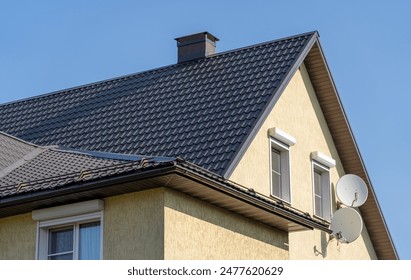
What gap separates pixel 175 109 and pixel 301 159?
292 centimetres

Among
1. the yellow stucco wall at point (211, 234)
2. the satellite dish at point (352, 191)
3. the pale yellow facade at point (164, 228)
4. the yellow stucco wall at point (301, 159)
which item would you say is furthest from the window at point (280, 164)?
the pale yellow facade at point (164, 228)

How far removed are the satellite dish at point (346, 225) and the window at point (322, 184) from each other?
760 mm

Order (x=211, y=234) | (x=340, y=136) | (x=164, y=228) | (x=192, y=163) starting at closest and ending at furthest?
(x=164, y=228)
(x=211, y=234)
(x=192, y=163)
(x=340, y=136)

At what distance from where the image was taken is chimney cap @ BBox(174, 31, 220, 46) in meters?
24.6

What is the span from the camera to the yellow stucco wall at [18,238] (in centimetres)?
1605

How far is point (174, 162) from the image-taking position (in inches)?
568

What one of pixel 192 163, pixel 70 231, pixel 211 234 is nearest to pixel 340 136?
pixel 192 163

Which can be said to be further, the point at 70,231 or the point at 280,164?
the point at 280,164


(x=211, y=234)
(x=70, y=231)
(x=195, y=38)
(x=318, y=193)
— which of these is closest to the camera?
(x=211, y=234)

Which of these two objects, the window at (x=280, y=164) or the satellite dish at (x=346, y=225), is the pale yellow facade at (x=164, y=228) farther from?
the satellite dish at (x=346, y=225)

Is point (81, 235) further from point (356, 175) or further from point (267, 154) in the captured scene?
point (356, 175)

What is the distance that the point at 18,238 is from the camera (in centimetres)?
1623

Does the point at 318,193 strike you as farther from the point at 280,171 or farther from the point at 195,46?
the point at 195,46
